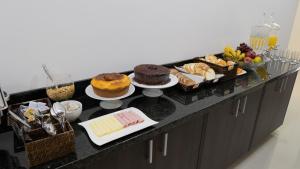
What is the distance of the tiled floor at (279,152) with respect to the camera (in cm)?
187

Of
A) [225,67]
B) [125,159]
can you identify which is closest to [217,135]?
[225,67]

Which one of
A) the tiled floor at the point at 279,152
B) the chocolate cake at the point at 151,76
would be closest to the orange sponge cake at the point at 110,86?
the chocolate cake at the point at 151,76

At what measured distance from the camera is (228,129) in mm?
1454

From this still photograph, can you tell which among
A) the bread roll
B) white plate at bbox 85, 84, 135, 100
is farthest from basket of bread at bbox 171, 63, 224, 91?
white plate at bbox 85, 84, 135, 100

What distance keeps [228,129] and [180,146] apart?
0.46 m

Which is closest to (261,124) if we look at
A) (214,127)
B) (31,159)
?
(214,127)

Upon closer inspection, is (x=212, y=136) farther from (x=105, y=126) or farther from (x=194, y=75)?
(x=105, y=126)

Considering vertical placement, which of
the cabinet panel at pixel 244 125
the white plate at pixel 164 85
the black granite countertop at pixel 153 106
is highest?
the white plate at pixel 164 85

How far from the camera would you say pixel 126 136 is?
890mm

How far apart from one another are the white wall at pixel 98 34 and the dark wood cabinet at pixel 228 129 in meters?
0.50

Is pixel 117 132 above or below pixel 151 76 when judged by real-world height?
below

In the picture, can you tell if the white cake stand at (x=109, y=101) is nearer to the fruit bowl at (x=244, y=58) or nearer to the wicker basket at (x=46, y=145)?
the wicker basket at (x=46, y=145)

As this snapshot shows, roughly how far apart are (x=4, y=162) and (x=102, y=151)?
0.31 m

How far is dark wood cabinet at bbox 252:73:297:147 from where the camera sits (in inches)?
68.3
